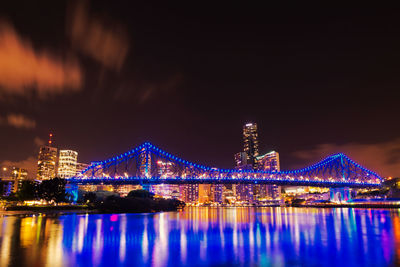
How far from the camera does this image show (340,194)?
373 feet

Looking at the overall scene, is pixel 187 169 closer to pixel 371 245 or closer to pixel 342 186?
pixel 342 186

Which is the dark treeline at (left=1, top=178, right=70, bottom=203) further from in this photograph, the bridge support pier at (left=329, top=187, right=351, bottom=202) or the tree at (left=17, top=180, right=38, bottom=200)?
the bridge support pier at (left=329, top=187, right=351, bottom=202)

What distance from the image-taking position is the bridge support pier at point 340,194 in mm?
110350

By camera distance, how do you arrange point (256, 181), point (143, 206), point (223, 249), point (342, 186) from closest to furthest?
1. point (223, 249)
2. point (143, 206)
3. point (256, 181)
4. point (342, 186)

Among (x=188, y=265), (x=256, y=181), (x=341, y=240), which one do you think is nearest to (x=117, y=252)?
(x=188, y=265)

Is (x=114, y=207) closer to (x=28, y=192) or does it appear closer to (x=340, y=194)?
(x=28, y=192)

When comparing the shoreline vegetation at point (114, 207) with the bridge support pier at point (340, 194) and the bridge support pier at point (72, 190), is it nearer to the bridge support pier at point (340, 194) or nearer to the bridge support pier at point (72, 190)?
the bridge support pier at point (72, 190)

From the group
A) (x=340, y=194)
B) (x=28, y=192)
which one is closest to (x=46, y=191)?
(x=28, y=192)

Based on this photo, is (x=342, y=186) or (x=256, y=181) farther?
(x=342, y=186)

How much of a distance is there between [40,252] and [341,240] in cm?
1779

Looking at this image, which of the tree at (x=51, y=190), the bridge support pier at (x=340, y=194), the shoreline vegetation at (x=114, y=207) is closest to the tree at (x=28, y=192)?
the tree at (x=51, y=190)

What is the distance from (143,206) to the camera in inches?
2913

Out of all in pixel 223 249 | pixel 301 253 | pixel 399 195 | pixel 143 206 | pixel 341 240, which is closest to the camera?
pixel 301 253

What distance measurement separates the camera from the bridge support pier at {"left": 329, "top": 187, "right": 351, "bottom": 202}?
11035 centimetres
